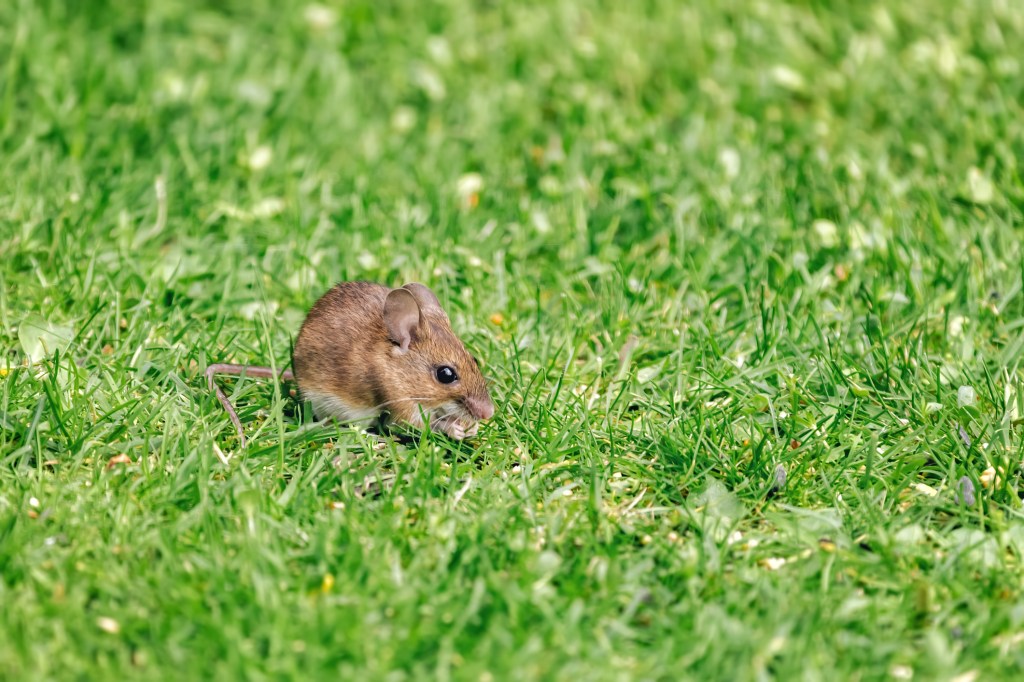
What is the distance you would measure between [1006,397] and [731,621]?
1.72 m

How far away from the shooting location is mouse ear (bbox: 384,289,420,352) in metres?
4.34

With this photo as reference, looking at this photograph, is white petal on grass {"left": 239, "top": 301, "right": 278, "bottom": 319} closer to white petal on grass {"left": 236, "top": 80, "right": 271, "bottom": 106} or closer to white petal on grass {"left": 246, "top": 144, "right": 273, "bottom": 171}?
white petal on grass {"left": 246, "top": 144, "right": 273, "bottom": 171}

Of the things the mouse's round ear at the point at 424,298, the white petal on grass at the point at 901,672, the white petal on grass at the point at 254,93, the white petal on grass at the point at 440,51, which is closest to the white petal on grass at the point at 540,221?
the mouse's round ear at the point at 424,298

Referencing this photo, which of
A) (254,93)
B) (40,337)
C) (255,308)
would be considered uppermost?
(254,93)

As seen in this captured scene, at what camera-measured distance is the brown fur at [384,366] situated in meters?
4.38

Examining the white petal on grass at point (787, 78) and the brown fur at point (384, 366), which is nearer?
the brown fur at point (384, 366)

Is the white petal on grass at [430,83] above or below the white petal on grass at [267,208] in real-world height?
above

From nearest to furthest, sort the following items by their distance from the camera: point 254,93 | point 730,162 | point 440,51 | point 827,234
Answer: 1. point 827,234
2. point 730,162
3. point 254,93
4. point 440,51

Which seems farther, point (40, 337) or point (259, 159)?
point (259, 159)

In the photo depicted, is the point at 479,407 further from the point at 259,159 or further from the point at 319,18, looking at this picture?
the point at 319,18

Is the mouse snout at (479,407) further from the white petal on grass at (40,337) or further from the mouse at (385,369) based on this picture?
the white petal on grass at (40,337)

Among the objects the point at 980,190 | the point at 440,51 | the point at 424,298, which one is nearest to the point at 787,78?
the point at 980,190

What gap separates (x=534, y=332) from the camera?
16.3 ft

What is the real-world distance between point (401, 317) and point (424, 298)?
18 centimetres
